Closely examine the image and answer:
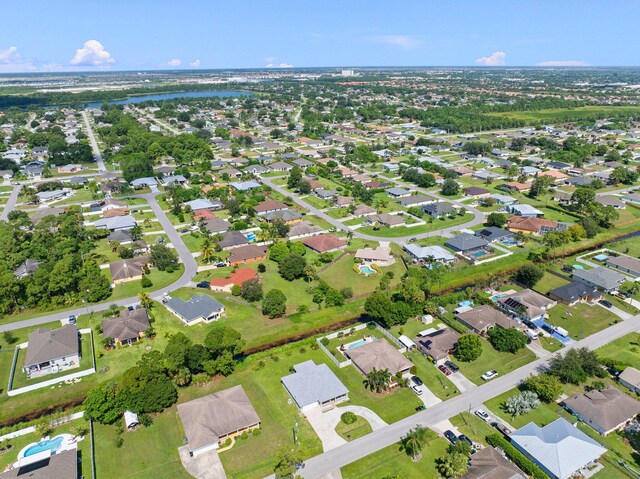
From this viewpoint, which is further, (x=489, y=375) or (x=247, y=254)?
(x=247, y=254)

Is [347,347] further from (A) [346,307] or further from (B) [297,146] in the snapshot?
(B) [297,146]

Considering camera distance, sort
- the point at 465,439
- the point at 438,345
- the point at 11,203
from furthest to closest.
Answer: the point at 11,203 < the point at 438,345 < the point at 465,439

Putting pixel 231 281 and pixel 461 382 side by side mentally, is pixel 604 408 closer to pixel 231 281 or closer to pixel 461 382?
pixel 461 382

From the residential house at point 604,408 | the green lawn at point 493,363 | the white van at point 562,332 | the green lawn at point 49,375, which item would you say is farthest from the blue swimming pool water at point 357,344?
the green lawn at point 49,375

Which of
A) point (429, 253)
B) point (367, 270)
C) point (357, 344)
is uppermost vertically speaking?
point (429, 253)

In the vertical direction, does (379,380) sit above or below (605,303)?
above

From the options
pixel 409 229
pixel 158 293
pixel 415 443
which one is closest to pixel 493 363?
pixel 415 443

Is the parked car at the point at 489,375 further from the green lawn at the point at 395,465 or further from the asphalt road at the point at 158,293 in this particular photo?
the asphalt road at the point at 158,293
